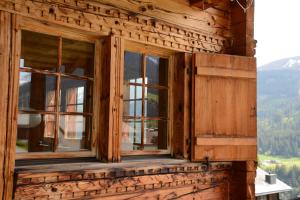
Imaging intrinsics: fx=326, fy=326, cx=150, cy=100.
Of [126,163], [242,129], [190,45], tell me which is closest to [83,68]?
[126,163]

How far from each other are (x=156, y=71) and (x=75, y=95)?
1.06 meters

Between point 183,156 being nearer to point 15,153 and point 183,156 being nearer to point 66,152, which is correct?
point 66,152

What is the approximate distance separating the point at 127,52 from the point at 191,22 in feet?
3.04

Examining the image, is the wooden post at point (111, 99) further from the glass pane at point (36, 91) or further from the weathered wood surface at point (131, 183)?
the glass pane at point (36, 91)

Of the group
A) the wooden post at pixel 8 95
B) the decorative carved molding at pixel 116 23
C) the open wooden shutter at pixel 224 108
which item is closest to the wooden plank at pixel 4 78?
the wooden post at pixel 8 95

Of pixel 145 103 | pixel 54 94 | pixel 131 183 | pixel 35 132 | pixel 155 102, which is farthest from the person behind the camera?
pixel 155 102

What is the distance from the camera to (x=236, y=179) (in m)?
4.09

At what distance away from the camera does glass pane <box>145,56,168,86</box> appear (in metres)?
3.67

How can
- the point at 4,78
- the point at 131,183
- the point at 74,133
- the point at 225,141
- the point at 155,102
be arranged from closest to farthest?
the point at 4,78
the point at 74,133
the point at 131,183
the point at 155,102
the point at 225,141

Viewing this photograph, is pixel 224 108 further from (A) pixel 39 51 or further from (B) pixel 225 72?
(A) pixel 39 51

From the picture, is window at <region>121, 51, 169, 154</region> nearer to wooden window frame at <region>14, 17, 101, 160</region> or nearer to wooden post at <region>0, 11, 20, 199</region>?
wooden window frame at <region>14, 17, 101, 160</region>

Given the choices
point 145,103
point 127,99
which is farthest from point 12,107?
point 145,103

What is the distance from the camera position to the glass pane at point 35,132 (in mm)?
2787

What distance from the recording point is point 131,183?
3.20m
